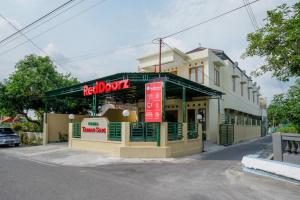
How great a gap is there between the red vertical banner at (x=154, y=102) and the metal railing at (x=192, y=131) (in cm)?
312

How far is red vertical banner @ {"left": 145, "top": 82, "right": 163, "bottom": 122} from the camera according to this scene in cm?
1245

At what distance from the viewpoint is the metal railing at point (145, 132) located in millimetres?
12711

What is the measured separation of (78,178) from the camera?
7926 millimetres

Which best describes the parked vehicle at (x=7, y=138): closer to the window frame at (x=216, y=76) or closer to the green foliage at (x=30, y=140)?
the green foliage at (x=30, y=140)

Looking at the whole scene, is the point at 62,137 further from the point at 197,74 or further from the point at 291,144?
the point at 291,144

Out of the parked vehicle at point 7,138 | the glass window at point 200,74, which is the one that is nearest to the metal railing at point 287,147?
the glass window at point 200,74

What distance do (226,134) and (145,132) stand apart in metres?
10.0

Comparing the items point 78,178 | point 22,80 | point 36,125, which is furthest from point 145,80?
point 36,125

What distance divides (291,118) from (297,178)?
4.29m

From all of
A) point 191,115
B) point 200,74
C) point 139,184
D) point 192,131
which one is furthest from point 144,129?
point 200,74

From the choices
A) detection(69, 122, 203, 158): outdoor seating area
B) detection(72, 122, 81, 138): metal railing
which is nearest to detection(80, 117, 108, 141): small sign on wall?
detection(69, 122, 203, 158): outdoor seating area

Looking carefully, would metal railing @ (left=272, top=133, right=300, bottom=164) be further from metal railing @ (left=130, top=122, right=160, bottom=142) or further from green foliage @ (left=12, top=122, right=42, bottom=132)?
green foliage @ (left=12, top=122, right=42, bottom=132)

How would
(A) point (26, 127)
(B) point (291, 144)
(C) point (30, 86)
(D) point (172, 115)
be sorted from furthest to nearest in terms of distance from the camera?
(A) point (26, 127), (D) point (172, 115), (C) point (30, 86), (B) point (291, 144)

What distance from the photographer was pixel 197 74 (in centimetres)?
2125
